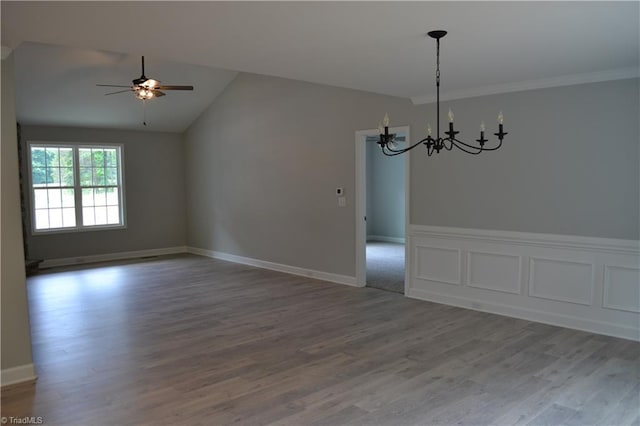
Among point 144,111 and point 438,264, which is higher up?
point 144,111

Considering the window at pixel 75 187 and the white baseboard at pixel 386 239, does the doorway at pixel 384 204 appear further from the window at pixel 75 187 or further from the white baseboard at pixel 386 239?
the window at pixel 75 187

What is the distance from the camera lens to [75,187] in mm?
8562

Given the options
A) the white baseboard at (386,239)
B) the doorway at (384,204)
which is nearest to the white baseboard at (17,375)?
the doorway at (384,204)

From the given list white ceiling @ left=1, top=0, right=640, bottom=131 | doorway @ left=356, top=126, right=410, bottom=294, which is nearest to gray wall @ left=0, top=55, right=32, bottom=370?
white ceiling @ left=1, top=0, right=640, bottom=131

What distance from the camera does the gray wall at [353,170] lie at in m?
4.25

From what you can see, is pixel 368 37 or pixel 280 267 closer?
pixel 368 37

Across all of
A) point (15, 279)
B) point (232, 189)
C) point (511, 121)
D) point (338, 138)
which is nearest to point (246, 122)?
point (232, 189)

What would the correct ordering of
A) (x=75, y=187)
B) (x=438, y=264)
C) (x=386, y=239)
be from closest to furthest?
(x=438, y=264)
(x=75, y=187)
(x=386, y=239)

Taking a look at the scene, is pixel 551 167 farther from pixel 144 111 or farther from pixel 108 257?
pixel 108 257

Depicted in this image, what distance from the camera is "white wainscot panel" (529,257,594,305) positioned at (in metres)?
4.38

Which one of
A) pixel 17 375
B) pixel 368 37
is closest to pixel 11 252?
pixel 17 375

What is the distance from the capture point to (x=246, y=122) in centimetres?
795

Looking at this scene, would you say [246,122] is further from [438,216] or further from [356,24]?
[356,24]

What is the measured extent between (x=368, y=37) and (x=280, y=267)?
4.90m
